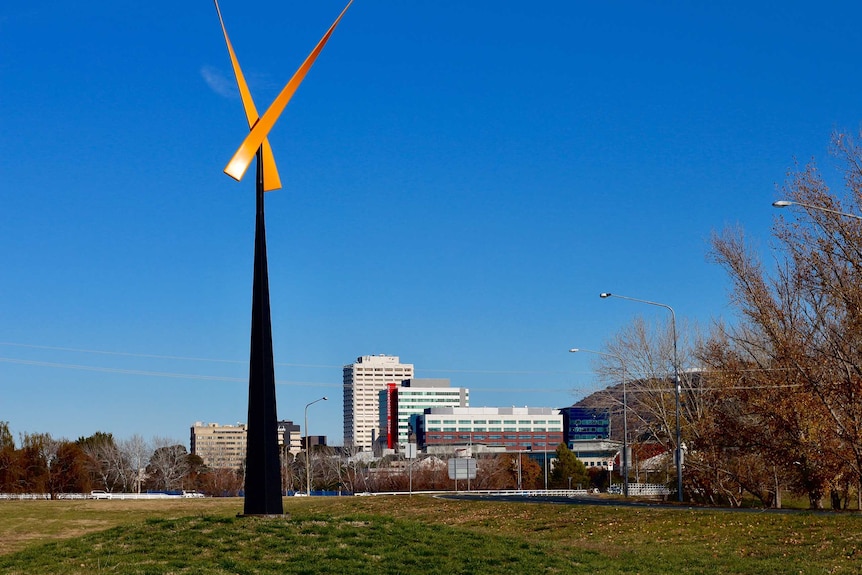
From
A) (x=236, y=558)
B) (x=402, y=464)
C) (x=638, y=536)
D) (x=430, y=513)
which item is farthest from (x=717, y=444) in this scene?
(x=402, y=464)

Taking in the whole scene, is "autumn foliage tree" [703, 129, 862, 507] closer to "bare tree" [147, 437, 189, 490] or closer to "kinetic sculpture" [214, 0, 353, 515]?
"kinetic sculpture" [214, 0, 353, 515]

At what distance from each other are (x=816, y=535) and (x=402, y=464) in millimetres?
125865

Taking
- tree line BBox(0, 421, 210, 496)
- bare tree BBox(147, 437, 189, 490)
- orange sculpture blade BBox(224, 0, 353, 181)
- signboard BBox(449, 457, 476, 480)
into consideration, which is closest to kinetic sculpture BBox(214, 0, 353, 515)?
orange sculpture blade BBox(224, 0, 353, 181)

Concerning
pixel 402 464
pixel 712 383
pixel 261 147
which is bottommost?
pixel 402 464

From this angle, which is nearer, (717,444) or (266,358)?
(266,358)

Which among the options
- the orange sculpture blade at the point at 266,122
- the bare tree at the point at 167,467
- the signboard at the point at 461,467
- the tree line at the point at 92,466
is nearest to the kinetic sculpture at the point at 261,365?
the orange sculpture blade at the point at 266,122

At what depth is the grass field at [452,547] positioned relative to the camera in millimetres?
19703

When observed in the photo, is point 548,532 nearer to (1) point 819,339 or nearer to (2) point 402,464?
(1) point 819,339

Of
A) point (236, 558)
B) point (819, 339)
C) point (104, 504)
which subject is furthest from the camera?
point (104, 504)

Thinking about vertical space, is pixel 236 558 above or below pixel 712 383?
below

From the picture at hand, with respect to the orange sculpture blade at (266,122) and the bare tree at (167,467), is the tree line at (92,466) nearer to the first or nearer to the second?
the bare tree at (167,467)

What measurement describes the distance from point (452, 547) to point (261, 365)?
25.4 ft

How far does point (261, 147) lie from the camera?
28.2 metres

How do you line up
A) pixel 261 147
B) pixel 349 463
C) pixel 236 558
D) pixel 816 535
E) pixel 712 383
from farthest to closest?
1. pixel 349 463
2. pixel 712 383
3. pixel 261 147
4. pixel 816 535
5. pixel 236 558
